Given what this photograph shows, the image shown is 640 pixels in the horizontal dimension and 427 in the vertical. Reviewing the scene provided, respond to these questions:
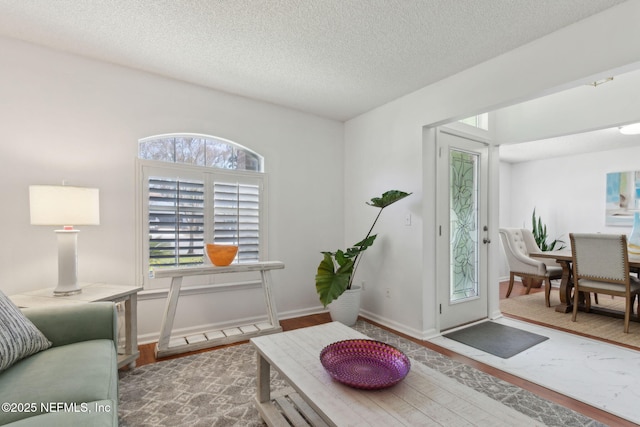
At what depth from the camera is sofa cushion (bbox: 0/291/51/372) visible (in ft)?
4.36

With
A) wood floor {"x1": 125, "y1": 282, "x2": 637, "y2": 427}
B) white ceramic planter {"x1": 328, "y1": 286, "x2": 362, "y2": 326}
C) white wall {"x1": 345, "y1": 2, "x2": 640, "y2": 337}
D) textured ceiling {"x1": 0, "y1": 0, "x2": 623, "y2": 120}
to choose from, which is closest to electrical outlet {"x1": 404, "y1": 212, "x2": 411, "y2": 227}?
white wall {"x1": 345, "y1": 2, "x2": 640, "y2": 337}

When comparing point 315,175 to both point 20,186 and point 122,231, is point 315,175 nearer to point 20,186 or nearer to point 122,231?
point 122,231

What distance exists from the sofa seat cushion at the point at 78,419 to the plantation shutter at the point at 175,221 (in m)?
1.85

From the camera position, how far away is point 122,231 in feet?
8.78

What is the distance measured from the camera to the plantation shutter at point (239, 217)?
10.2 feet

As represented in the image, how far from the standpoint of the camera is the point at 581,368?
2373 mm

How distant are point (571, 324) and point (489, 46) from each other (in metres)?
3.06

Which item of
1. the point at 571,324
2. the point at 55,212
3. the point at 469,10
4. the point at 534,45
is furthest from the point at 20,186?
the point at 571,324

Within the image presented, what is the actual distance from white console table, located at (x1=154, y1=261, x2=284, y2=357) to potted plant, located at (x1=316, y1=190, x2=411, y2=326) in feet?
1.59

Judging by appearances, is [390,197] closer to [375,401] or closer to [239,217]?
[239,217]

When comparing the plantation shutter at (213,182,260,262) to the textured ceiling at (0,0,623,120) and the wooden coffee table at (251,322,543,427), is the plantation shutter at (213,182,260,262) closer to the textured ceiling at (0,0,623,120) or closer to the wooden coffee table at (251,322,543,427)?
the textured ceiling at (0,0,623,120)

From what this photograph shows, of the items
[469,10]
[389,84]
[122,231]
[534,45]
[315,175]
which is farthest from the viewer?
[315,175]

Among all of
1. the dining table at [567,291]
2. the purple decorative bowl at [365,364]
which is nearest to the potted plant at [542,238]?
the dining table at [567,291]

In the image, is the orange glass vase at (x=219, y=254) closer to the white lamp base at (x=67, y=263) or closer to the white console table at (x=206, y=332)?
the white console table at (x=206, y=332)
